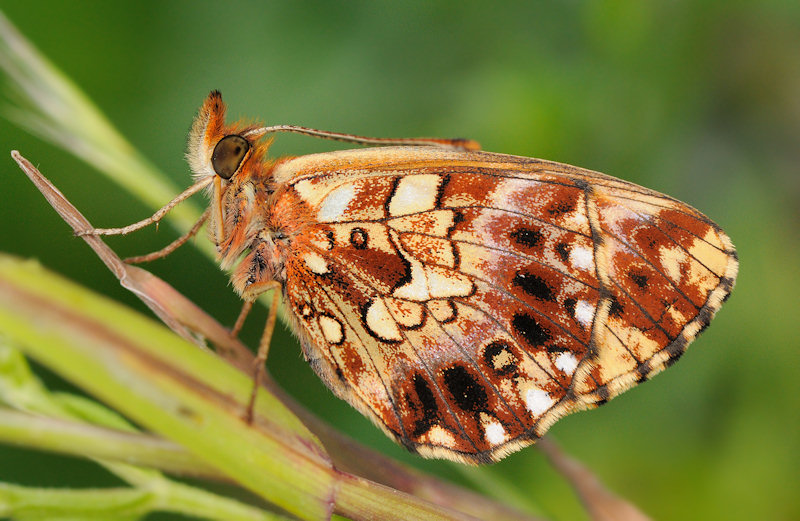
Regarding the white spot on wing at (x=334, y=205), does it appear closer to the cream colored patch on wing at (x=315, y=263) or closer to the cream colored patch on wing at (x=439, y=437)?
the cream colored patch on wing at (x=315, y=263)

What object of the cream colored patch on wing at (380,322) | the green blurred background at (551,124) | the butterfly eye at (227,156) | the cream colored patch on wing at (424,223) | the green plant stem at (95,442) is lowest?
the green plant stem at (95,442)

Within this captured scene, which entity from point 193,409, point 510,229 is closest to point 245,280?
point 510,229

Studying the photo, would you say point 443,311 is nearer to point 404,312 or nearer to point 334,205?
point 404,312

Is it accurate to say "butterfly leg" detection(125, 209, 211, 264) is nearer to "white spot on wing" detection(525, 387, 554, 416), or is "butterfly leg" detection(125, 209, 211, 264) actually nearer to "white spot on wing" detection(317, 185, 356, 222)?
"white spot on wing" detection(317, 185, 356, 222)

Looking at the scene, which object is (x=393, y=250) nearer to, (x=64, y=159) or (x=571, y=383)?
(x=571, y=383)

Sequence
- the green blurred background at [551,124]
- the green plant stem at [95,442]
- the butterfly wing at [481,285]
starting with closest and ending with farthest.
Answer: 1. the green plant stem at [95,442]
2. the butterfly wing at [481,285]
3. the green blurred background at [551,124]

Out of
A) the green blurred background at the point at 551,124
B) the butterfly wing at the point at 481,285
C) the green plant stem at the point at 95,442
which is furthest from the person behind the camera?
the green blurred background at the point at 551,124

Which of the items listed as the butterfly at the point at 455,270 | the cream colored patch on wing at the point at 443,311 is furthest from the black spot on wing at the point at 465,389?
the cream colored patch on wing at the point at 443,311
